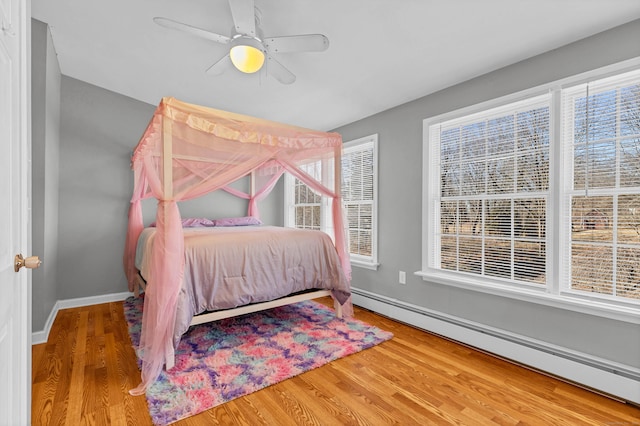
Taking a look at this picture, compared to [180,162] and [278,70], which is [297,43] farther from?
[180,162]

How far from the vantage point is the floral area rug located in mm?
1910

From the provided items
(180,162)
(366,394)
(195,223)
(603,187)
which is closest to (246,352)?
(366,394)

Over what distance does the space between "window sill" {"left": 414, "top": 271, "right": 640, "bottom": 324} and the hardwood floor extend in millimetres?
514

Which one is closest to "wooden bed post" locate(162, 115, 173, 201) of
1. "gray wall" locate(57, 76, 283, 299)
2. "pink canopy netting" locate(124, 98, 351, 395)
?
"pink canopy netting" locate(124, 98, 351, 395)

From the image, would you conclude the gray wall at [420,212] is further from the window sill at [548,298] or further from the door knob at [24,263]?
the door knob at [24,263]

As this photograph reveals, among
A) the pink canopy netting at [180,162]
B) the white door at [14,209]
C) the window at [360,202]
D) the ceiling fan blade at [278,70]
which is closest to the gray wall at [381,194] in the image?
the window at [360,202]

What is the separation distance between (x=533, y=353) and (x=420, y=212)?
1.48m

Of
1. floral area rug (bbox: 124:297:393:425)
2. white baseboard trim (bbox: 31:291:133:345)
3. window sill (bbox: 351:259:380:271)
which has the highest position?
window sill (bbox: 351:259:380:271)

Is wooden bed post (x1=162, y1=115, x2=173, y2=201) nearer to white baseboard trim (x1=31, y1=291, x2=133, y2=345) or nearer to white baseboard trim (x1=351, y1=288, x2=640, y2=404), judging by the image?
white baseboard trim (x1=31, y1=291, x2=133, y2=345)

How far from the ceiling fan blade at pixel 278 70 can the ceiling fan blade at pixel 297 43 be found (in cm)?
10

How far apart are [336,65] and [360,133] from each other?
4.08 feet

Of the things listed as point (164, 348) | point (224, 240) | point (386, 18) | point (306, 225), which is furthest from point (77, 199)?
point (386, 18)

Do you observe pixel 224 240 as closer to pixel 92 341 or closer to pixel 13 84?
pixel 92 341

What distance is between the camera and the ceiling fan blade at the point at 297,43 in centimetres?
201
